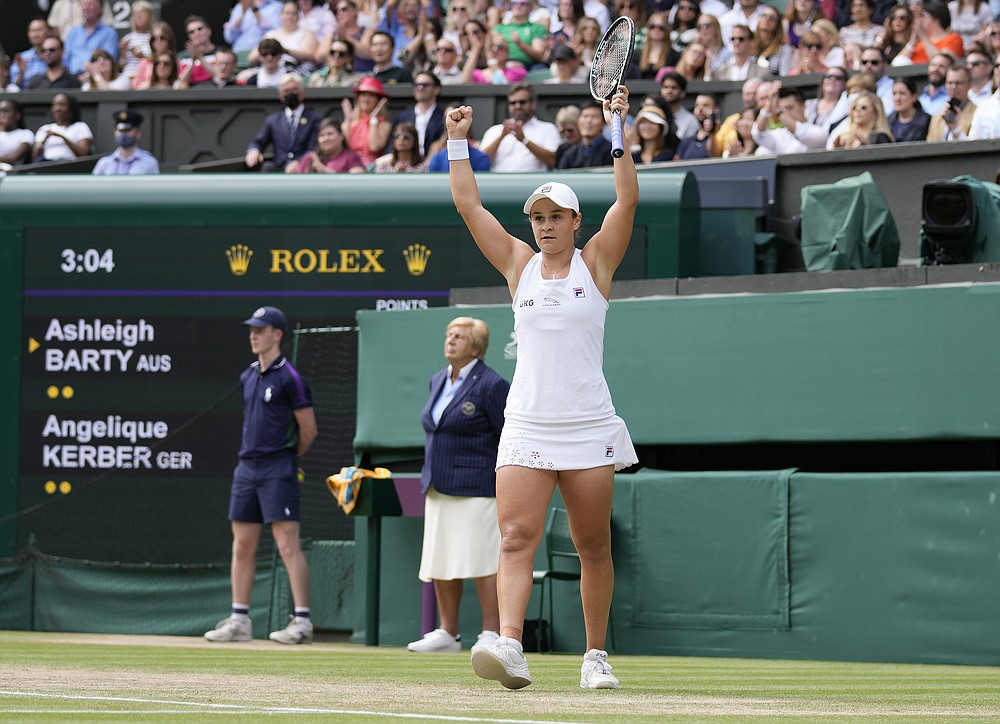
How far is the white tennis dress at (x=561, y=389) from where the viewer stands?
19.5 feet

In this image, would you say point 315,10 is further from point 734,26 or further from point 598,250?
point 598,250

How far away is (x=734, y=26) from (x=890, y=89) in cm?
171

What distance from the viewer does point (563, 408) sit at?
5961 mm

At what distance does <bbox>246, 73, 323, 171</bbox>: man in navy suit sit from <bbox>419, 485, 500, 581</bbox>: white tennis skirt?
17.6ft

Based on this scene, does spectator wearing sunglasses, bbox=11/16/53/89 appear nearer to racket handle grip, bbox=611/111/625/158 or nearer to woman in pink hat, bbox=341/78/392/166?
woman in pink hat, bbox=341/78/392/166

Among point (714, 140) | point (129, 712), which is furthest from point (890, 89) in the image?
point (129, 712)

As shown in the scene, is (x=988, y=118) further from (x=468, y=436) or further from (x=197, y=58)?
(x=197, y=58)

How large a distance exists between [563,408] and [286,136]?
9016 mm

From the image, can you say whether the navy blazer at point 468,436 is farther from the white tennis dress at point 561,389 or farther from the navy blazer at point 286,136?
the navy blazer at point 286,136

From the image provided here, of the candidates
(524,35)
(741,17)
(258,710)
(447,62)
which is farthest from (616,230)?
(524,35)

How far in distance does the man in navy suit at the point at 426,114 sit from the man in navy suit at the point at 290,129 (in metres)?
0.74

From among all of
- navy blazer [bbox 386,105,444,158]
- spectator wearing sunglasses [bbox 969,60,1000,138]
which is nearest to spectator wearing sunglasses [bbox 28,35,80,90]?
navy blazer [bbox 386,105,444,158]

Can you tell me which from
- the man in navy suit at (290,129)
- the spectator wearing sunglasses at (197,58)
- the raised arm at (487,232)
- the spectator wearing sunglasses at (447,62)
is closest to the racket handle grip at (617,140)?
the raised arm at (487,232)

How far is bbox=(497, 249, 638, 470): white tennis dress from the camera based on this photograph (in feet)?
19.5
